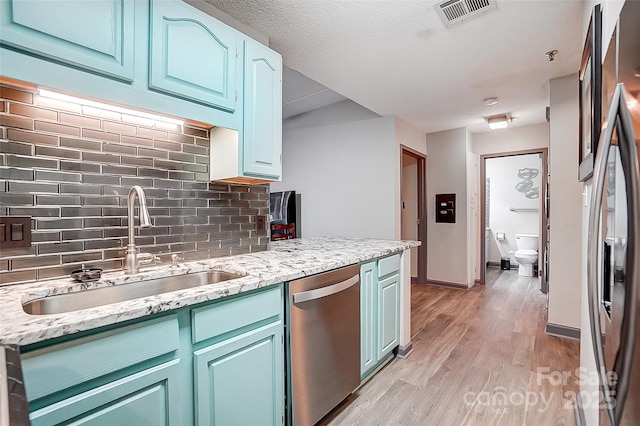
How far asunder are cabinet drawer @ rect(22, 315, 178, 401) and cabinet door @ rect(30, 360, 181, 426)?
5 cm

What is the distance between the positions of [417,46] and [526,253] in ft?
14.5

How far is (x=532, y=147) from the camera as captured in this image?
4250mm

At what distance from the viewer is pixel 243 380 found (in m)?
1.26

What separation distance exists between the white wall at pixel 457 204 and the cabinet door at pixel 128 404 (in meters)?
4.19

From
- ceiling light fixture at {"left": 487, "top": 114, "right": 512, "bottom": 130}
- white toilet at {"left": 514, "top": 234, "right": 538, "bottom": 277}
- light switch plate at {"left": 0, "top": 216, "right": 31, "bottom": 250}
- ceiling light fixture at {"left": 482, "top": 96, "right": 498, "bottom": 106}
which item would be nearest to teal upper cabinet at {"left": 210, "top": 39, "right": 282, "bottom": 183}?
light switch plate at {"left": 0, "top": 216, "right": 31, "bottom": 250}

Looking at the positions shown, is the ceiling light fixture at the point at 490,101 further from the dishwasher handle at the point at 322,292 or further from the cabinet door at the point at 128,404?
the cabinet door at the point at 128,404

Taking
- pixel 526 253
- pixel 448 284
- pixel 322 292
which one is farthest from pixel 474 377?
pixel 526 253

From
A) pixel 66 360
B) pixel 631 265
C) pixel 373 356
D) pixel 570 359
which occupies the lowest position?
pixel 570 359

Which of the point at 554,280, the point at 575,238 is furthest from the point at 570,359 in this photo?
the point at 575,238

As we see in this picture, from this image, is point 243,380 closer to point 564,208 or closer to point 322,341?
point 322,341

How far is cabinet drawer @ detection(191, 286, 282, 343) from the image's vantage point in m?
1.11

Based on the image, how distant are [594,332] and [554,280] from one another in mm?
2561

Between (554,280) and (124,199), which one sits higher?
(124,199)

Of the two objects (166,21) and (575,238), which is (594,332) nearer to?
(166,21)
